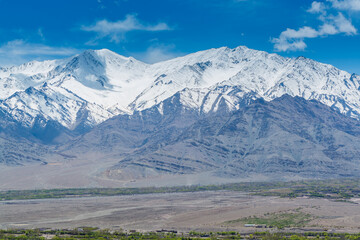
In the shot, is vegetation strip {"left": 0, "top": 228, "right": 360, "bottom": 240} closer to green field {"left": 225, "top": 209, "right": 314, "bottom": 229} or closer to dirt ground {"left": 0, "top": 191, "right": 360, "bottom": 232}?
dirt ground {"left": 0, "top": 191, "right": 360, "bottom": 232}

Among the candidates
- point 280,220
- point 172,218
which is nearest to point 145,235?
point 172,218

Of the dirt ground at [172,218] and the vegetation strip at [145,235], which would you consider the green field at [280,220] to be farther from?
the vegetation strip at [145,235]

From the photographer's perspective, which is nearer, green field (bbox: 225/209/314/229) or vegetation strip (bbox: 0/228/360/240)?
vegetation strip (bbox: 0/228/360/240)

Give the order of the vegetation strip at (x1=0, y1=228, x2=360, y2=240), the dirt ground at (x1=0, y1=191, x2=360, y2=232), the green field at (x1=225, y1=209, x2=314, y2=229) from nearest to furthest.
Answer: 1. the vegetation strip at (x1=0, y1=228, x2=360, y2=240)
2. the dirt ground at (x1=0, y1=191, x2=360, y2=232)
3. the green field at (x1=225, y1=209, x2=314, y2=229)

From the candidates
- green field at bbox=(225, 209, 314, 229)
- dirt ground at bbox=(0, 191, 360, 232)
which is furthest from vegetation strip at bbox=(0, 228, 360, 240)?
green field at bbox=(225, 209, 314, 229)

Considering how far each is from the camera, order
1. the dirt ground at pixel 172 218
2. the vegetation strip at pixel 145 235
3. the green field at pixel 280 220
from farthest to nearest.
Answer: the green field at pixel 280 220 < the dirt ground at pixel 172 218 < the vegetation strip at pixel 145 235

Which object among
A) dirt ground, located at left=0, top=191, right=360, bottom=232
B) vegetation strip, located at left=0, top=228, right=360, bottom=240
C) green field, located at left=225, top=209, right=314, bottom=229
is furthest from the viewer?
green field, located at left=225, top=209, right=314, bottom=229

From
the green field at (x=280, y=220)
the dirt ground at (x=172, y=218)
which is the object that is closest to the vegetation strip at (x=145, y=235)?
the dirt ground at (x=172, y=218)

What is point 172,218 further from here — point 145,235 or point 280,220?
point 145,235

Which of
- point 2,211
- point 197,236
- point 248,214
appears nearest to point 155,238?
point 197,236

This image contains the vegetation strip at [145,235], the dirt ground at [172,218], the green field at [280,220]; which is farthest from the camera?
the green field at [280,220]

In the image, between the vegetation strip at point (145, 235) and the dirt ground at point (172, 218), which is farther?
the dirt ground at point (172, 218)
